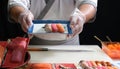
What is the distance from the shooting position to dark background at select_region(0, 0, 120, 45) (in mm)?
2309

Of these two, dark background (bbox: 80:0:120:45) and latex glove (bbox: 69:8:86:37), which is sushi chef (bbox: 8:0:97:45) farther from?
dark background (bbox: 80:0:120:45)

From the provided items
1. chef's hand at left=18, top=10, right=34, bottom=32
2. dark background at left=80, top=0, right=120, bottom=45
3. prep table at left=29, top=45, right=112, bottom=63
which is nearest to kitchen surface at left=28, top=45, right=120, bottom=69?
prep table at left=29, top=45, right=112, bottom=63

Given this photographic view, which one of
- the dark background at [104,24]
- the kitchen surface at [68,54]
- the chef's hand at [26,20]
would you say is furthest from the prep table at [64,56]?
the dark background at [104,24]

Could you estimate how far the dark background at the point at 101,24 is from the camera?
2.31m

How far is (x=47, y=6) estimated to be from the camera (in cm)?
128

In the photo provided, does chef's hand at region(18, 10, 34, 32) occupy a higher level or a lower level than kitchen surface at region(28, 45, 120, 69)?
higher

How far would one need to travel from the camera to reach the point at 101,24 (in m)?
2.37

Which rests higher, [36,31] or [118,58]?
[36,31]

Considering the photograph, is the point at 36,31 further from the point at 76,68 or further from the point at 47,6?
the point at 47,6

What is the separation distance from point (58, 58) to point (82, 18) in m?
0.21

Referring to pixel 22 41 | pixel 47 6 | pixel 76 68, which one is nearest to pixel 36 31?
pixel 22 41

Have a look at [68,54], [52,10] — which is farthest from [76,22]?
[52,10]

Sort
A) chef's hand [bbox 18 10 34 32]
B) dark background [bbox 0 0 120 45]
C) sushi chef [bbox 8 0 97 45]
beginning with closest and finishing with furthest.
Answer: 1. chef's hand [bbox 18 10 34 32]
2. sushi chef [bbox 8 0 97 45]
3. dark background [bbox 0 0 120 45]

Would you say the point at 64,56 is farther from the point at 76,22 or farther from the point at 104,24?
the point at 104,24
